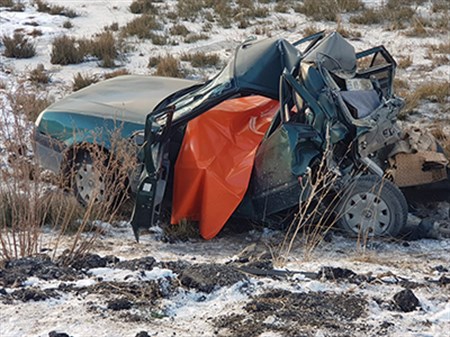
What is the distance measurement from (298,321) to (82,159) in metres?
3.63

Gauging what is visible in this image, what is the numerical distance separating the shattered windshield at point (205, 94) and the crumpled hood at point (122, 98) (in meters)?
0.47

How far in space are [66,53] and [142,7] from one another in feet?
13.8

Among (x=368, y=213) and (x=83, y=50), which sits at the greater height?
(x=368, y=213)

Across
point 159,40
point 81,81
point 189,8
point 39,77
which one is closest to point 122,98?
point 81,81

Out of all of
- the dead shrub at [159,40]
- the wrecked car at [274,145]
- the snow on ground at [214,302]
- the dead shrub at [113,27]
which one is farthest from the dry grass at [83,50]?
the snow on ground at [214,302]

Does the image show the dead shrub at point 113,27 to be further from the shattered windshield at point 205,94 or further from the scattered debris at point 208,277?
the scattered debris at point 208,277

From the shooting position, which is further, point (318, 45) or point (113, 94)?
point (113, 94)

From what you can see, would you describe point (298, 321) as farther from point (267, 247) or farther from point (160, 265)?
point (267, 247)

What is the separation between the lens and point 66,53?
497 inches

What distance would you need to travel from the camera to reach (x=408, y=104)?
32.7 feet

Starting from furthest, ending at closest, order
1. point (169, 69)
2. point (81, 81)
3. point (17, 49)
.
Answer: point (17, 49), point (169, 69), point (81, 81)

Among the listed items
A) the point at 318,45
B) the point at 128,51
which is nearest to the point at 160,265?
the point at 318,45

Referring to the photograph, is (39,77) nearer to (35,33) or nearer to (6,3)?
(35,33)

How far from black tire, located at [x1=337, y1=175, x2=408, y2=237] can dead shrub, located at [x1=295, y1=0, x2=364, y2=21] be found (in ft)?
30.8
